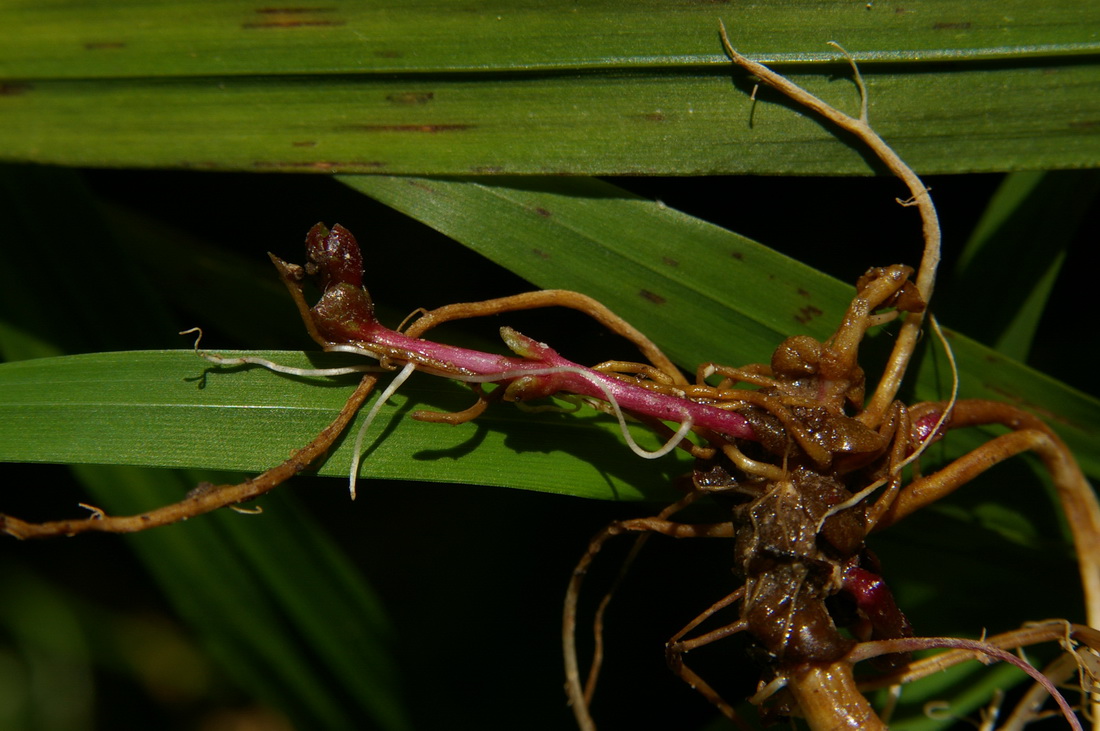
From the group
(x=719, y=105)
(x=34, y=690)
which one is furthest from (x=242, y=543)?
(x=719, y=105)

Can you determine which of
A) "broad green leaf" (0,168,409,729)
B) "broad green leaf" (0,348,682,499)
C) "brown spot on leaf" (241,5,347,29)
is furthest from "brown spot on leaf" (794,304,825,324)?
"broad green leaf" (0,168,409,729)

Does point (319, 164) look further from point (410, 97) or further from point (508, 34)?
point (508, 34)

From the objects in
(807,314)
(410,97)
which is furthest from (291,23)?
(807,314)

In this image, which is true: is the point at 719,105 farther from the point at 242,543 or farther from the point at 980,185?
the point at 242,543

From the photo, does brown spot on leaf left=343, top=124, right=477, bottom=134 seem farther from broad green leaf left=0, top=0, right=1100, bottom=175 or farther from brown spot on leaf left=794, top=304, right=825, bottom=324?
brown spot on leaf left=794, top=304, right=825, bottom=324

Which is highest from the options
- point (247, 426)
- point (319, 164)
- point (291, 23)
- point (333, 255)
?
point (291, 23)

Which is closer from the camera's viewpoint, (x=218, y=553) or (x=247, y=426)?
(x=247, y=426)

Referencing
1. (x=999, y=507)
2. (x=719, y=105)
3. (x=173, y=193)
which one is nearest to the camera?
(x=719, y=105)
